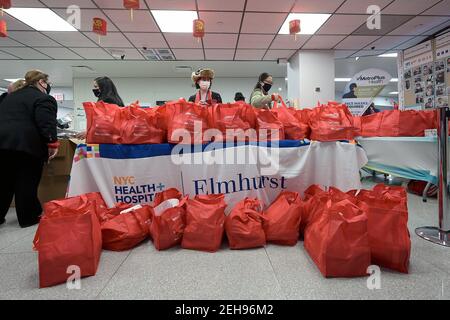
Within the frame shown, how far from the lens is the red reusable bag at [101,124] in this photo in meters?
1.81

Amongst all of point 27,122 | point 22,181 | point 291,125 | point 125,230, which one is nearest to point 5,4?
point 27,122

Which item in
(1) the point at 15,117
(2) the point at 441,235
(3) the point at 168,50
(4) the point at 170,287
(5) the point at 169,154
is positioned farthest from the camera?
(3) the point at 168,50

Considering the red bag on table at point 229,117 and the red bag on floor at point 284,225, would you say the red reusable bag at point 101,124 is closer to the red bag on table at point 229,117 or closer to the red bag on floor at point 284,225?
the red bag on table at point 229,117

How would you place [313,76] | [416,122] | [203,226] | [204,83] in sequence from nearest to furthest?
1. [203,226]
2. [204,83]
3. [416,122]
4. [313,76]

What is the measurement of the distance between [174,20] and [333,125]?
10.2ft

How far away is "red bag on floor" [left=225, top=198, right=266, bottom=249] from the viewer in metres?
1.56

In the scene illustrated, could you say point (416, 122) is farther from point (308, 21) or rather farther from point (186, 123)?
point (186, 123)

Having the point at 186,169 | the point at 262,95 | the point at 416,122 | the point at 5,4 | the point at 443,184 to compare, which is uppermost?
the point at 5,4

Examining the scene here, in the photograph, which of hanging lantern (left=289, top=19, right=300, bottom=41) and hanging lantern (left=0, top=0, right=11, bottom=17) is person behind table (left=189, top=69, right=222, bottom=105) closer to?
hanging lantern (left=289, top=19, right=300, bottom=41)

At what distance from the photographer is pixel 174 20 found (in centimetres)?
388
